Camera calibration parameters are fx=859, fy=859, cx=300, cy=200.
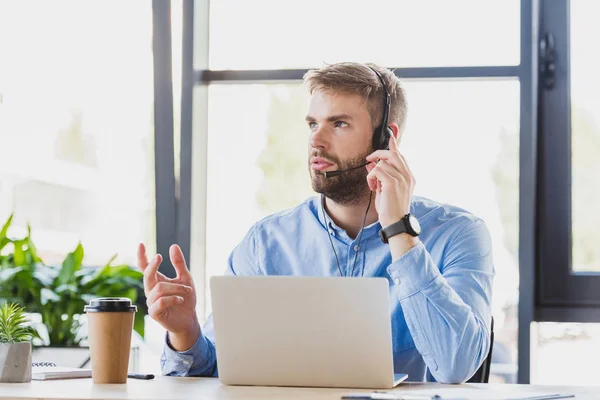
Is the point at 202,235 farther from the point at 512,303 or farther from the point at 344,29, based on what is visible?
the point at 512,303

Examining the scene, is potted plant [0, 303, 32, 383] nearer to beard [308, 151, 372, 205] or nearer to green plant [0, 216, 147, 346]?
beard [308, 151, 372, 205]

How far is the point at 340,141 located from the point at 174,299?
0.73m

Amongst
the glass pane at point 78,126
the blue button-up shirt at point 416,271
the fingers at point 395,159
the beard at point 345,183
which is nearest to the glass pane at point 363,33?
the glass pane at point 78,126

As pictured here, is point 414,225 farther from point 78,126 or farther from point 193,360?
point 78,126

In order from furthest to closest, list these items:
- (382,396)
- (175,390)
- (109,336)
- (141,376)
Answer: (141,376)
(109,336)
(175,390)
(382,396)

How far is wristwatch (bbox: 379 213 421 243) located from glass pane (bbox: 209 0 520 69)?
4.22 feet

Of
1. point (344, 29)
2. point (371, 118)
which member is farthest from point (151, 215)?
point (371, 118)

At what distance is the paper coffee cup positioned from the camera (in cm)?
167

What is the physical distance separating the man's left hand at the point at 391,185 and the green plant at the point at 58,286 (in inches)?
59.5

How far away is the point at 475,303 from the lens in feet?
6.55

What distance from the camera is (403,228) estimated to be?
76.4 inches

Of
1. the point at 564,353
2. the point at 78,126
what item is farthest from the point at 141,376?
the point at 78,126

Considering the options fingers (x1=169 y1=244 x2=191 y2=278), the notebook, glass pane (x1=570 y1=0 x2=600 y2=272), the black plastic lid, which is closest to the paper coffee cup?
the black plastic lid

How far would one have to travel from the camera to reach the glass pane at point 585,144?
3145 millimetres
